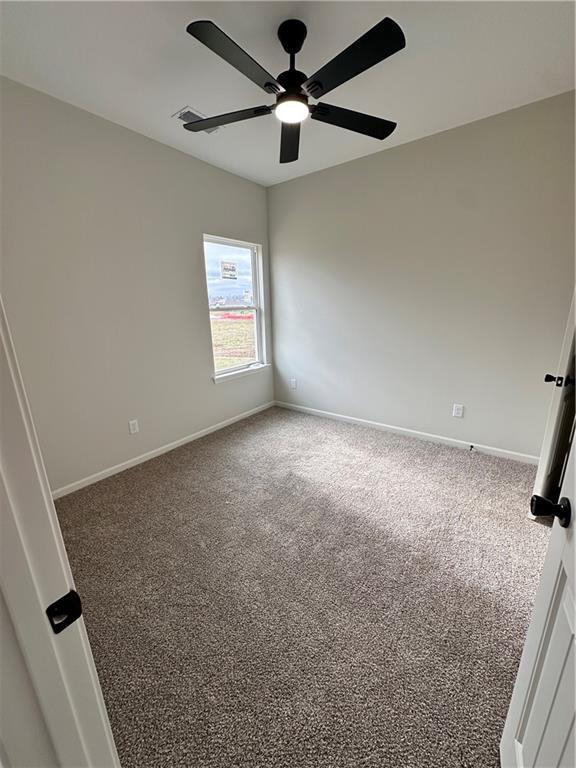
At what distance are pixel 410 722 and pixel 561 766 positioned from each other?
58 centimetres

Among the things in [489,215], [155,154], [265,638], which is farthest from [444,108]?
[265,638]

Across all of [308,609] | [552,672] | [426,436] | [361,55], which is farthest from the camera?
[426,436]

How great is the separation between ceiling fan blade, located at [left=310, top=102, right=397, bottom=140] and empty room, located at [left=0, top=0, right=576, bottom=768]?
20 mm

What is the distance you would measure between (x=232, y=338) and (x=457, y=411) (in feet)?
8.28

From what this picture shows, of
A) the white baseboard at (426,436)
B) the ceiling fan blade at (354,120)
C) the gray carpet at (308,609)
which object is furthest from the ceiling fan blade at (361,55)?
the white baseboard at (426,436)

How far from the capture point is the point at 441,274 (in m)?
2.89

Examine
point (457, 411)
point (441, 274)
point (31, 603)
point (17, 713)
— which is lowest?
point (457, 411)

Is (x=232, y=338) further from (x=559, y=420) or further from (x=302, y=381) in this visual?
(x=559, y=420)

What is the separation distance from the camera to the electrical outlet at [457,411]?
3.01 m

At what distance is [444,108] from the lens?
2316mm

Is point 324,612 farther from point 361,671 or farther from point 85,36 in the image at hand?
point 85,36

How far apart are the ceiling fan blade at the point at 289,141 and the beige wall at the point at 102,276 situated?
1252 millimetres

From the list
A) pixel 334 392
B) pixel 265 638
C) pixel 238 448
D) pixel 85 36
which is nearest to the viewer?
pixel 265 638

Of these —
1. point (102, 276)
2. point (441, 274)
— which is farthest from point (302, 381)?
point (102, 276)
